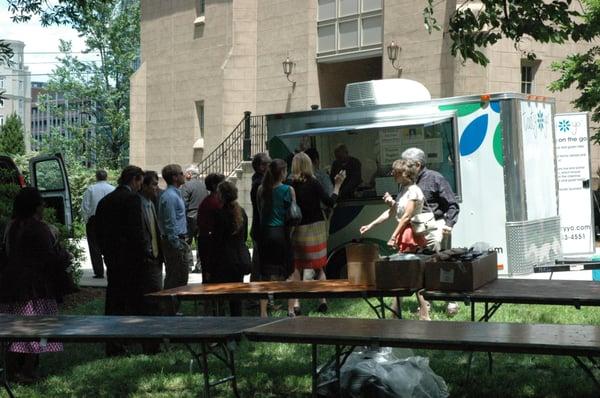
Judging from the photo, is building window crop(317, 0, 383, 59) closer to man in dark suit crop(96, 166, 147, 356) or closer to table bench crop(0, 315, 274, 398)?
man in dark suit crop(96, 166, 147, 356)

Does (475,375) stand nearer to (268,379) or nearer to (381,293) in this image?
(381,293)

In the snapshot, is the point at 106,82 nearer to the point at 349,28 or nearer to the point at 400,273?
the point at 349,28

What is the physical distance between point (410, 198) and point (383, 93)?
15.8 feet

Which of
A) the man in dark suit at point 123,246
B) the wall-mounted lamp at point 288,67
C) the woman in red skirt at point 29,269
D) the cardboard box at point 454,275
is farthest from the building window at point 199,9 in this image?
the cardboard box at point 454,275

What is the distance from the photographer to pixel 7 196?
15.0 m

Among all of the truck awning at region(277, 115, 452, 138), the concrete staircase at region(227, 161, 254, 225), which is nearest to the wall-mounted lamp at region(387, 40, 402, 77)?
the concrete staircase at region(227, 161, 254, 225)

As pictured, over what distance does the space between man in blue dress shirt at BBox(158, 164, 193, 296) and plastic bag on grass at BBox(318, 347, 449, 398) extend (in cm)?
511

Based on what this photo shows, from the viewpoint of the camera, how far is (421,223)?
36.4 ft

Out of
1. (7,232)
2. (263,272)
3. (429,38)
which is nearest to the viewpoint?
(7,232)

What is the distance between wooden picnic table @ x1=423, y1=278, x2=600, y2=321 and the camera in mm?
7914

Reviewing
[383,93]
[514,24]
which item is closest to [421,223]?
[514,24]

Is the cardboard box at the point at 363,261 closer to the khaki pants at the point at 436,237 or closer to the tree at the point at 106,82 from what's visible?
the khaki pants at the point at 436,237

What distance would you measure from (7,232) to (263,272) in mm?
3417

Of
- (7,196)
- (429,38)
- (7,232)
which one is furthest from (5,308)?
(429,38)
